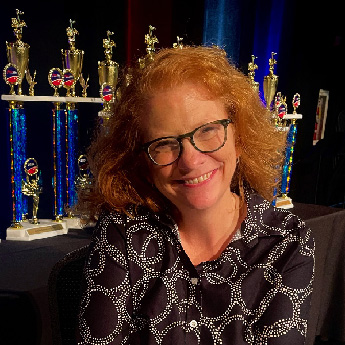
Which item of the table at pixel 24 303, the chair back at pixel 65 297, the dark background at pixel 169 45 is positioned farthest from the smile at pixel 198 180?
the dark background at pixel 169 45

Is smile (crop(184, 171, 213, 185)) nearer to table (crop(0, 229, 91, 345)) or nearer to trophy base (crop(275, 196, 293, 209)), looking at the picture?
table (crop(0, 229, 91, 345))

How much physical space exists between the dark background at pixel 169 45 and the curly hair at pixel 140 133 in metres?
0.72

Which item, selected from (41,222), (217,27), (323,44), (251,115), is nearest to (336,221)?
(251,115)

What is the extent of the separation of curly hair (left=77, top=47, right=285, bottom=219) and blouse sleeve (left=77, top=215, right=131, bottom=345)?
13cm

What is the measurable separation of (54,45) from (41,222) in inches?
40.3

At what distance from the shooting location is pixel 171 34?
10.6 feet

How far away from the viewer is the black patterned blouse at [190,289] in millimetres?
948

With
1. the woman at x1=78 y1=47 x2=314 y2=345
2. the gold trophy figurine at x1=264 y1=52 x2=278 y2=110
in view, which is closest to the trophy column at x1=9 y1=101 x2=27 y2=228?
the woman at x1=78 y1=47 x2=314 y2=345

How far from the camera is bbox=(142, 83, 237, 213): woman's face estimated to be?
91 centimetres

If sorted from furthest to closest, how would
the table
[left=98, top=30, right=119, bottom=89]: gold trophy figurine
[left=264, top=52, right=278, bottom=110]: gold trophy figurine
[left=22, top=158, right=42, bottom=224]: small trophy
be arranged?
[left=264, top=52, right=278, bottom=110]: gold trophy figurine
[left=98, top=30, right=119, bottom=89]: gold trophy figurine
[left=22, top=158, right=42, bottom=224]: small trophy
the table

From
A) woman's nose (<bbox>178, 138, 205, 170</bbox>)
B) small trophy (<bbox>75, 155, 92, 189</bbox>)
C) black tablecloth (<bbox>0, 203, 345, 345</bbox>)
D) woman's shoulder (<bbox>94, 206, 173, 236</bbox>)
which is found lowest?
black tablecloth (<bbox>0, 203, 345, 345</bbox>)

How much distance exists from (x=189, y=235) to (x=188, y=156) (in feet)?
0.84

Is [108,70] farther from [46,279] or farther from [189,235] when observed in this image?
[189,235]

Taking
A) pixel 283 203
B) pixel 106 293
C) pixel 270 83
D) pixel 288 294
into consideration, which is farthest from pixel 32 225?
pixel 270 83
